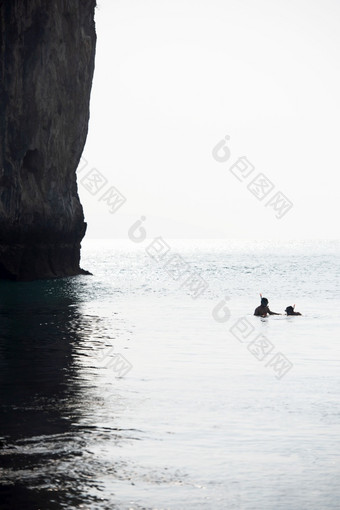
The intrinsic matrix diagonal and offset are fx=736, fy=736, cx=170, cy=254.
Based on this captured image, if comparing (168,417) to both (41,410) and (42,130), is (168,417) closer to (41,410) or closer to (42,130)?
(41,410)

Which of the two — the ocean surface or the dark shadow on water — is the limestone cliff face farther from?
the ocean surface

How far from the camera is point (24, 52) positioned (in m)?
53.5

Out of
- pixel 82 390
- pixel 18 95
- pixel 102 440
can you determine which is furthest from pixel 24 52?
pixel 102 440

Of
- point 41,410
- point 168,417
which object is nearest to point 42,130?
point 41,410

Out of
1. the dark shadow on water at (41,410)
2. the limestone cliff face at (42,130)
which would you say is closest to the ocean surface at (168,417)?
the dark shadow on water at (41,410)

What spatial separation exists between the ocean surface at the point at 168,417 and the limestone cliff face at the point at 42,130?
2652 cm

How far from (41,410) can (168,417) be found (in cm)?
210

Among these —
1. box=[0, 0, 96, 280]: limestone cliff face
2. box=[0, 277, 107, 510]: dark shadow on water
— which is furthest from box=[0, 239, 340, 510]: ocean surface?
box=[0, 0, 96, 280]: limestone cliff face

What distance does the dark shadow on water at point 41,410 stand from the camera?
8250 millimetres

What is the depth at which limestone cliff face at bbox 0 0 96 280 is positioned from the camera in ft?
170

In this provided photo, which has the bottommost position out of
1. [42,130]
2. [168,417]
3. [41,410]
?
[41,410]

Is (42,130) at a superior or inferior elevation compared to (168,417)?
superior

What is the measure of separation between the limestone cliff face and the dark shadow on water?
2580 cm

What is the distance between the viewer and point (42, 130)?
5575 centimetres
